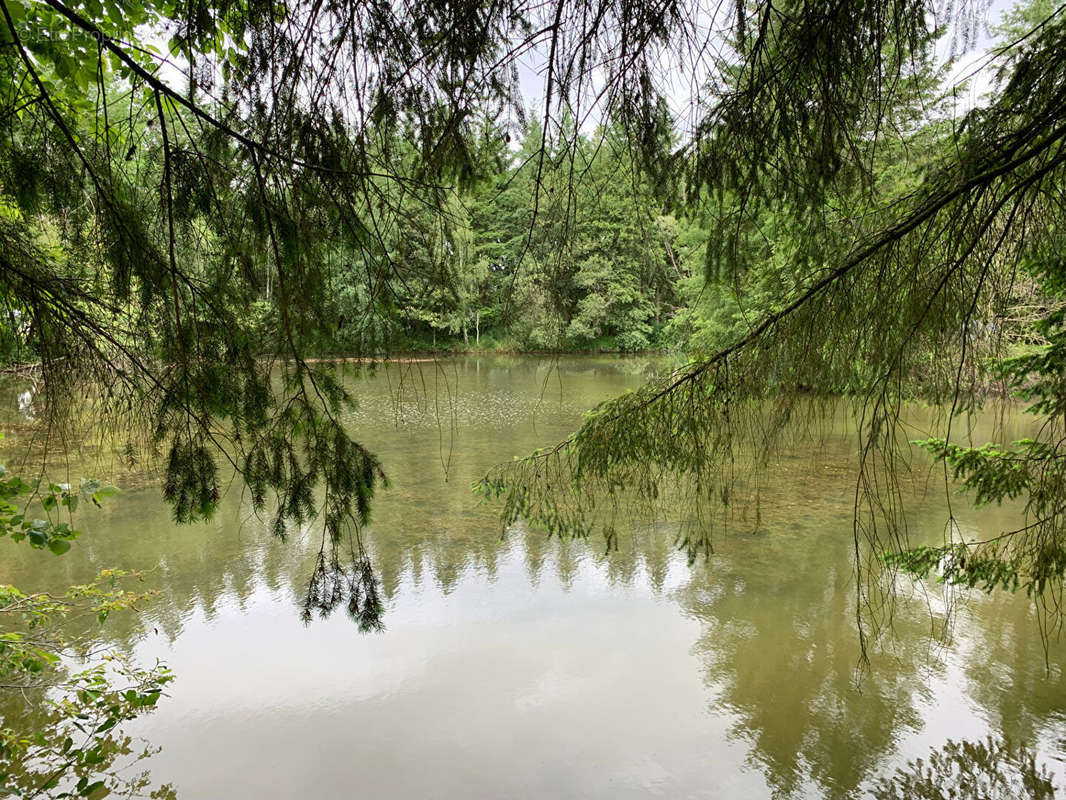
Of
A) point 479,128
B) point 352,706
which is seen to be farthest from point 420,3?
point 352,706

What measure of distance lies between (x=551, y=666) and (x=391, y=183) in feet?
13.7

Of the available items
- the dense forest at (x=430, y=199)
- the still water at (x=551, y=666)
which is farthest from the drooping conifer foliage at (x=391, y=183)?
the still water at (x=551, y=666)

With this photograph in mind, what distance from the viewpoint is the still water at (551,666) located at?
403 cm

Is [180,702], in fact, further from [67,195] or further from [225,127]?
[225,127]

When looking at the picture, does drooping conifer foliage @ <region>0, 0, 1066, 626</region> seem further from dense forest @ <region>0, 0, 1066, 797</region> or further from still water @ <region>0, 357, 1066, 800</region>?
still water @ <region>0, 357, 1066, 800</region>

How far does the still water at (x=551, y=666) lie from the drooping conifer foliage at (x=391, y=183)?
1353mm

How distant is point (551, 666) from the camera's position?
510 cm

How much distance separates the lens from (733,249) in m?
2.10

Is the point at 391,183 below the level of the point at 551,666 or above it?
above

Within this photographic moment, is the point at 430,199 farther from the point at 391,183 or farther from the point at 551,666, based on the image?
the point at 551,666

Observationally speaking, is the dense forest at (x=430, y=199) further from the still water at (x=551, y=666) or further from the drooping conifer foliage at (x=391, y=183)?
the still water at (x=551, y=666)

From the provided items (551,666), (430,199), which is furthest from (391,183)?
(551,666)

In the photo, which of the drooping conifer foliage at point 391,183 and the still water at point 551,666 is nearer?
the drooping conifer foliage at point 391,183

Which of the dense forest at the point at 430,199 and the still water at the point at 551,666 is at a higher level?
the dense forest at the point at 430,199
